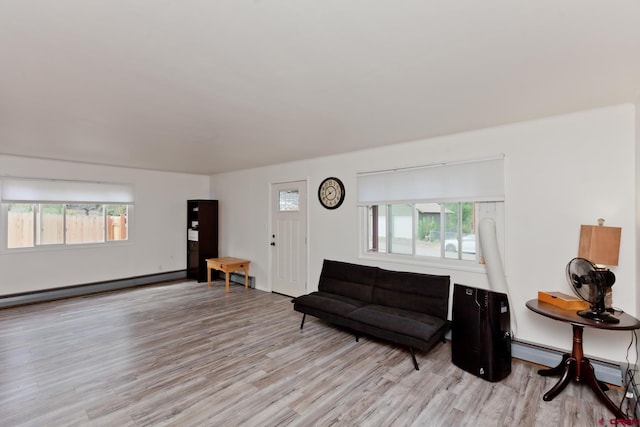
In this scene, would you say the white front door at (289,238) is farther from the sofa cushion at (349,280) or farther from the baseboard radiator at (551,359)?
the baseboard radiator at (551,359)

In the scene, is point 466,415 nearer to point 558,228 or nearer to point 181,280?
point 558,228

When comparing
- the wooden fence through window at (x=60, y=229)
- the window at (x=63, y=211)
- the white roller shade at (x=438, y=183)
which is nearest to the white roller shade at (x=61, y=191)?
the window at (x=63, y=211)

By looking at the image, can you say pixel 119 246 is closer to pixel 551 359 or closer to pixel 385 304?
pixel 385 304

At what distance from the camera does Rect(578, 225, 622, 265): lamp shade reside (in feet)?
7.95

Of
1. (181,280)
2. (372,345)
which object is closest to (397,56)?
(372,345)

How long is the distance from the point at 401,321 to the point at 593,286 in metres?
1.56

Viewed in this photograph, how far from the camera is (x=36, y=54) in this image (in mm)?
1762

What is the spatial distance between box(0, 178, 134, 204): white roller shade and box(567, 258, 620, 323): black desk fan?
694 centimetres

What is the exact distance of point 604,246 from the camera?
2.45 metres

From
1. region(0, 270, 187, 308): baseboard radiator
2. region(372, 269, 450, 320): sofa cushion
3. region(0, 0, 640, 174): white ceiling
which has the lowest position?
region(0, 270, 187, 308): baseboard radiator

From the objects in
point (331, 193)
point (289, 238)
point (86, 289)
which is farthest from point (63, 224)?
point (331, 193)

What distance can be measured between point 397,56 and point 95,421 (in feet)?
10.4

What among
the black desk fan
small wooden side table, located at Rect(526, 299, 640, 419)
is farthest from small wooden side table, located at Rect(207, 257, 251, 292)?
the black desk fan

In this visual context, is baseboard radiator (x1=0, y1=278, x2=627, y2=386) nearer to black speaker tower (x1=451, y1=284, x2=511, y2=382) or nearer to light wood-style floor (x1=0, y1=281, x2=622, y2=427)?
light wood-style floor (x1=0, y1=281, x2=622, y2=427)
